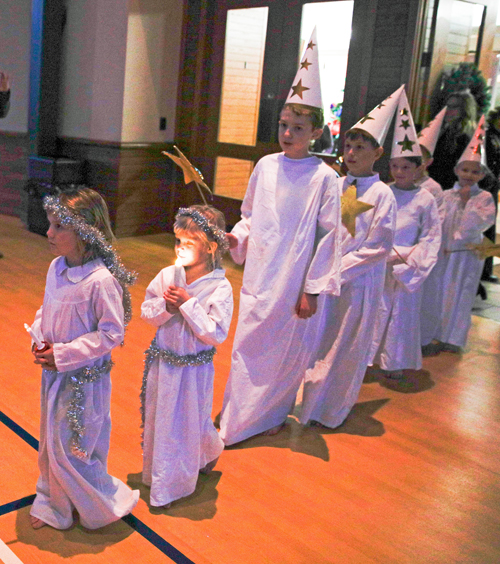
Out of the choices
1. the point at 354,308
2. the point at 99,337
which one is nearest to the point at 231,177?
the point at 354,308

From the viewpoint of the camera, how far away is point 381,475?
2543 mm

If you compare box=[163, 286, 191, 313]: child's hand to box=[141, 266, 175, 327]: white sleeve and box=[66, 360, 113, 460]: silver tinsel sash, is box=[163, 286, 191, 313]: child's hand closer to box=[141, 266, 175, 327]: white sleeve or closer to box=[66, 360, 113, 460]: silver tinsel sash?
box=[141, 266, 175, 327]: white sleeve

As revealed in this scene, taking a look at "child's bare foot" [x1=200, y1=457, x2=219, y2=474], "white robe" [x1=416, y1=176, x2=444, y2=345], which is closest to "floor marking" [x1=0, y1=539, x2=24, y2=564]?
"child's bare foot" [x1=200, y1=457, x2=219, y2=474]

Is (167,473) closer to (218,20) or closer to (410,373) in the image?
(410,373)

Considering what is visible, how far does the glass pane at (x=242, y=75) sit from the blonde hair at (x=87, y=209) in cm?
447

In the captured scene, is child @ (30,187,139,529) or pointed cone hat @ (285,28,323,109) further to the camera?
pointed cone hat @ (285,28,323,109)

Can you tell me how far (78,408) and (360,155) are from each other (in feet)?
5.68

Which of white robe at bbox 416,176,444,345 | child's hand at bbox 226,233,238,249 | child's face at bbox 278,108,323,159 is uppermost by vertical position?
child's face at bbox 278,108,323,159

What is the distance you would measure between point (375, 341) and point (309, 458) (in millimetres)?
1123

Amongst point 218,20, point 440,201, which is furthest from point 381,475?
point 218,20

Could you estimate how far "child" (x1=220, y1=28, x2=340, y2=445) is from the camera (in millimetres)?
2520

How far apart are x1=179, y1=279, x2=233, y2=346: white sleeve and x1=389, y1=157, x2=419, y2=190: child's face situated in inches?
69.1

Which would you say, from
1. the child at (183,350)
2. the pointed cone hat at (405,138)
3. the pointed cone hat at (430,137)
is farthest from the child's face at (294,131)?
the pointed cone hat at (430,137)

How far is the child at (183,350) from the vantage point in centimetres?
203
